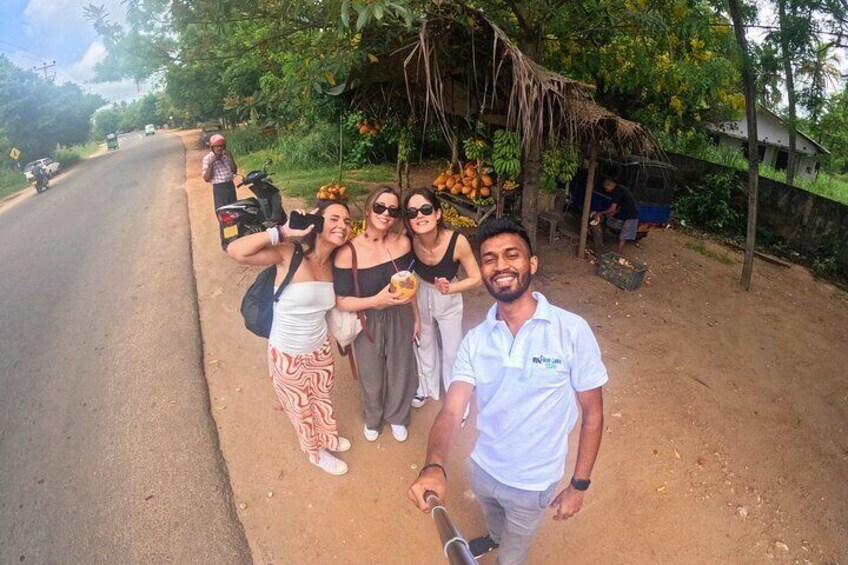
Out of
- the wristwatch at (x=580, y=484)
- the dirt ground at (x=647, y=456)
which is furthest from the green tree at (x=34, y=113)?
the wristwatch at (x=580, y=484)

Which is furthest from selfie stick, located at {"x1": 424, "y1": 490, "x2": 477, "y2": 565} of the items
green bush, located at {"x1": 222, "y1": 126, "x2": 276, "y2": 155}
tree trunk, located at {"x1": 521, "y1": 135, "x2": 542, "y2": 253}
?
green bush, located at {"x1": 222, "y1": 126, "x2": 276, "y2": 155}

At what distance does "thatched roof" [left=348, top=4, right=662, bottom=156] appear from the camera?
12.3ft

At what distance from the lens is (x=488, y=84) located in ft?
16.3

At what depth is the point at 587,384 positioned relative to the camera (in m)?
1.71

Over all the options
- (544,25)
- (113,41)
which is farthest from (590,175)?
(113,41)

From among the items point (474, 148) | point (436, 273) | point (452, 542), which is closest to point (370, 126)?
point (474, 148)

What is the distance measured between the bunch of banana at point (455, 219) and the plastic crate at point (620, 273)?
2304mm

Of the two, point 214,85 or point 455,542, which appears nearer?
point 455,542

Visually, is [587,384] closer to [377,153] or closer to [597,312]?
[597,312]

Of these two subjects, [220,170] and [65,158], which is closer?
[220,170]

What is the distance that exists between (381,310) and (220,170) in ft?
15.7

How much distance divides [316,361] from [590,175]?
17.2 ft

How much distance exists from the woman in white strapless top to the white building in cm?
1782

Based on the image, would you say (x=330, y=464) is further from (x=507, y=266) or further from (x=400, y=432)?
(x=507, y=266)
